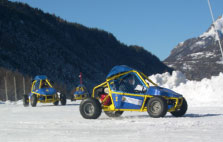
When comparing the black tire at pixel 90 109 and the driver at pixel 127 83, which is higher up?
the driver at pixel 127 83

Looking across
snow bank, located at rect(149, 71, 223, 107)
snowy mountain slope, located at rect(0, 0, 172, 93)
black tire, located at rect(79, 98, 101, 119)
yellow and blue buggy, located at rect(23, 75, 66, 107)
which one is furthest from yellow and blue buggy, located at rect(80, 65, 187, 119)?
snowy mountain slope, located at rect(0, 0, 172, 93)

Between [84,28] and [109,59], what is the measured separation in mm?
24495

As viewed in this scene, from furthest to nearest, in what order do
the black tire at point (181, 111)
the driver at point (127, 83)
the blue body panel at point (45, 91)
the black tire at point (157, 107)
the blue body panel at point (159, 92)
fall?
1. the blue body panel at point (45, 91)
2. the driver at point (127, 83)
3. the black tire at point (181, 111)
4. the blue body panel at point (159, 92)
5. the black tire at point (157, 107)

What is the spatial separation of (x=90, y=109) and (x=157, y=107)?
219cm

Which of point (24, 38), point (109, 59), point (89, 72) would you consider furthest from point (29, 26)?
point (109, 59)

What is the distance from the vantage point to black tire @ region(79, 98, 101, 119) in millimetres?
12328

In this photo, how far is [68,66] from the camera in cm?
11025

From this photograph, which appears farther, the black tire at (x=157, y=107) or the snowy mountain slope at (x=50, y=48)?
the snowy mountain slope at (x=50, y=48)

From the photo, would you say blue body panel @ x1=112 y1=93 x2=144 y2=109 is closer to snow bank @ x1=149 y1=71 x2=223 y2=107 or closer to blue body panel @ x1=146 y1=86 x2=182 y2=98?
blue body panel @ x1=146 y1=86 x2=182 y2=98

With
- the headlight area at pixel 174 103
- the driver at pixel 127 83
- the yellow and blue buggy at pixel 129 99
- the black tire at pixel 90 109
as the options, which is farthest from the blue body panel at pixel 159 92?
the black tire at pixel 90 109

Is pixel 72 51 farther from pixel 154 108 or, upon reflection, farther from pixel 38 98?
pixel 154 108

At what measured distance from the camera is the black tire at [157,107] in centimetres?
1156

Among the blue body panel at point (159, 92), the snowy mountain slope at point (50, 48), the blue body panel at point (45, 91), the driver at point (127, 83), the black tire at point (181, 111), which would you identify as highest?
the snowy mountain slope at point (50, 48)

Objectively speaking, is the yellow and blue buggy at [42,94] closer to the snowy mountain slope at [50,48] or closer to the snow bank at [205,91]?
the snow bank at [205,91]
